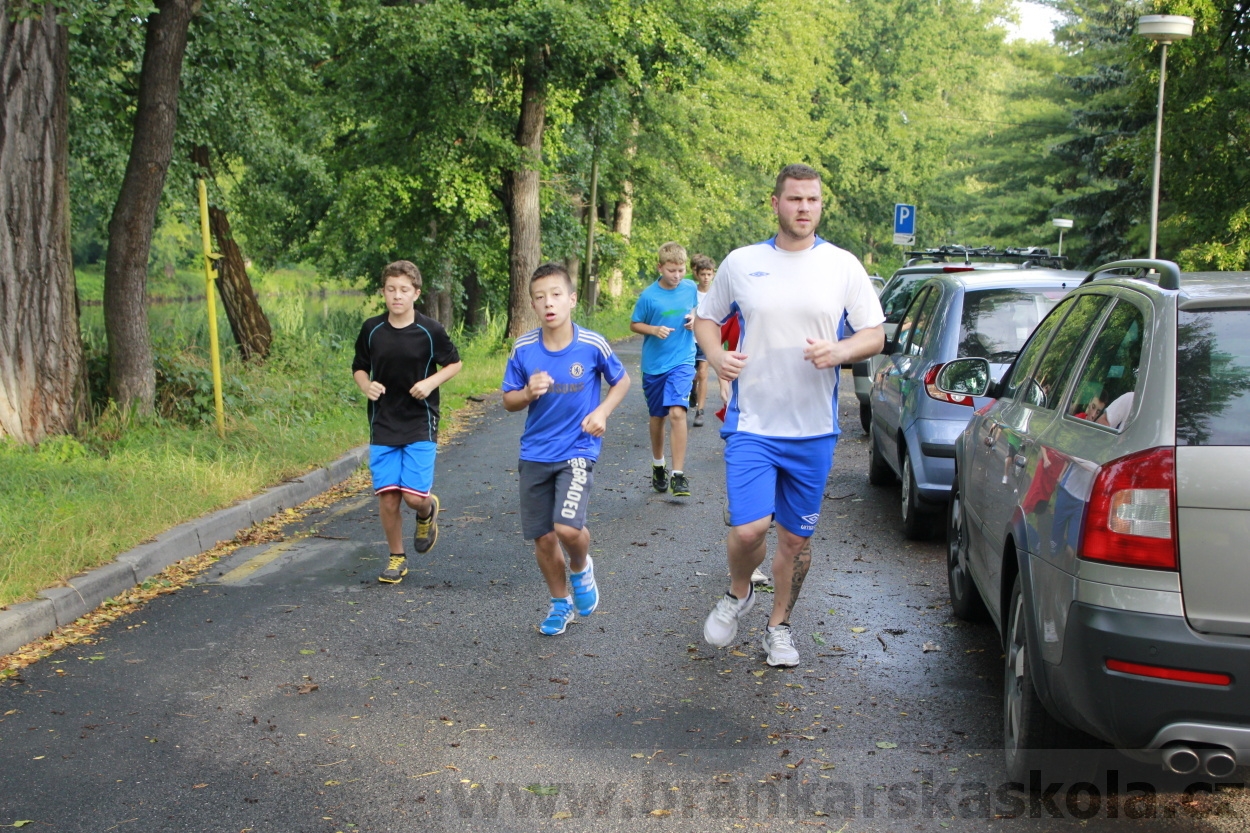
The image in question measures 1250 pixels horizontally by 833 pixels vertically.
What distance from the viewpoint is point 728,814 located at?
395 centimetres

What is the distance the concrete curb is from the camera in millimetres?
5898

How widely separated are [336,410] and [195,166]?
5272mm

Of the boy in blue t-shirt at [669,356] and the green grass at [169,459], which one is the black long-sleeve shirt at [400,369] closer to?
the green grass at [169,459]

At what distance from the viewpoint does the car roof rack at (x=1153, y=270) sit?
3.95 metres

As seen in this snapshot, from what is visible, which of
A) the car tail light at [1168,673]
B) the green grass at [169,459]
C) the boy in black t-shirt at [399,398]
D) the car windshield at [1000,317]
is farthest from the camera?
the car windshield at [1000,317]

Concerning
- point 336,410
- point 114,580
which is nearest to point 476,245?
point 336,410

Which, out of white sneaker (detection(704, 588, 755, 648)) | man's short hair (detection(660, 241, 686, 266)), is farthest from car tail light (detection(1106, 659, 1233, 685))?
man's short hair (detection(660, 241, 686, 266))

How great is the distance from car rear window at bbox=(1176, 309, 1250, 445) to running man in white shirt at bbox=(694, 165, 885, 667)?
1.64 metres

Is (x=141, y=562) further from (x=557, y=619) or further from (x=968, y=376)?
(x=968, y=376)

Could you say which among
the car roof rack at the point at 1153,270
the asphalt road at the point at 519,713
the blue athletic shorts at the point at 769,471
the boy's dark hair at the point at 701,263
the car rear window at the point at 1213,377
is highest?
the car roof rack at the point at 1153,270

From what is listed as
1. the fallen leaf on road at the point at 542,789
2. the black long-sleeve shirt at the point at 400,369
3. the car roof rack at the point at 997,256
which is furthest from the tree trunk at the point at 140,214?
the car roof rack at the point at 997,256

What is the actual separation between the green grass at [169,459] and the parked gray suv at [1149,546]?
4.80 m

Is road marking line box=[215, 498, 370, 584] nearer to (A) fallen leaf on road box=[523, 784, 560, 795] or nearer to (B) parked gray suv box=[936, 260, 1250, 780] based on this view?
(A) fallen leaf on road box=[523, 784, 560, 795]

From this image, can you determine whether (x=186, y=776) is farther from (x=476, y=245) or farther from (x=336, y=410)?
(x=476, y=245)
